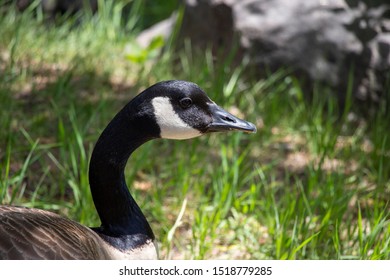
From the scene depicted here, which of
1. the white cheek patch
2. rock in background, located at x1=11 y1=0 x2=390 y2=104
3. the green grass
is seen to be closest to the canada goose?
the white cheek patch

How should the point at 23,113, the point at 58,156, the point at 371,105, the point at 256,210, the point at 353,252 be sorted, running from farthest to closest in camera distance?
the point at 371,105
the point at 23,113
the point at 58,156
the point at 256,210
the point at 353,252

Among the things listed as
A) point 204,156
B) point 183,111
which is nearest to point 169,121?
point 183,111

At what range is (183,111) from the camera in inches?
129

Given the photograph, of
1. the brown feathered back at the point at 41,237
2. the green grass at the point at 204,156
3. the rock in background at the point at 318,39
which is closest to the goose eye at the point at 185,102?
the brown feathered back at the point at 41,237

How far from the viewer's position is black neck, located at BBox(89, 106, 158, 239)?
10.7 ft

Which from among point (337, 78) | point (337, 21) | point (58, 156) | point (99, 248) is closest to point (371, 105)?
point (337, 78)

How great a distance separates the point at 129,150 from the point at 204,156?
1639 mm

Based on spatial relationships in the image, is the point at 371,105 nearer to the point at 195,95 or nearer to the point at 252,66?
the point at 252,66

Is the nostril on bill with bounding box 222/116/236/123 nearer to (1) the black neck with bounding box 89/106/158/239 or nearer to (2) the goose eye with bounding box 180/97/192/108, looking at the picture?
(2) the goose eye with bounding box 180/97/192/108

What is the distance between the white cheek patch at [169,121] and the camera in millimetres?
3221

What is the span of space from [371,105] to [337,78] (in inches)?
14.2

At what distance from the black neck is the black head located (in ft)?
0.28

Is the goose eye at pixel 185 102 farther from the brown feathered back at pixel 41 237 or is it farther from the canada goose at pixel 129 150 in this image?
the brown feathered back at pixel 41 237

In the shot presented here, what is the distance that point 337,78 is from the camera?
18.9 feet
